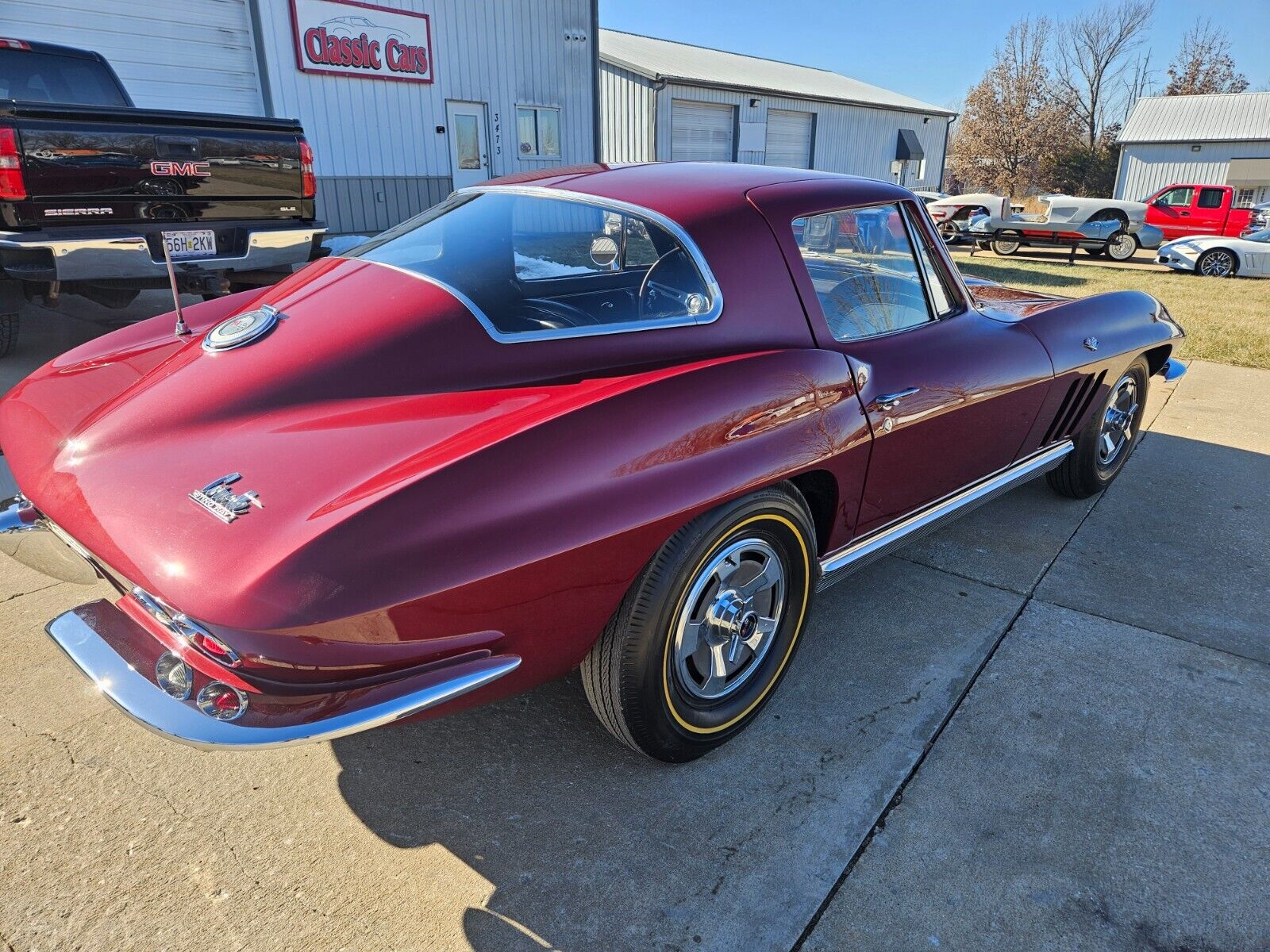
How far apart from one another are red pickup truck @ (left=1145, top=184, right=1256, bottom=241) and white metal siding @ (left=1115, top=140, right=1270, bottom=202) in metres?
20.7

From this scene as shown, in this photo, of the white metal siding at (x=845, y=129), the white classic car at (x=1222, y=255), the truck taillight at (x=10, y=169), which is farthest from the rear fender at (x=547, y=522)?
the white metal siding at (x=845, y=129)

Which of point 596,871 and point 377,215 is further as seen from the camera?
point 377,215

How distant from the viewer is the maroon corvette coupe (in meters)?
1.65

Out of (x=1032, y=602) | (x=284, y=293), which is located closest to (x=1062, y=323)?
(x=1032, y=602)

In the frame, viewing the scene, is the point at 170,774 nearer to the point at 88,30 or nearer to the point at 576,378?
the point at 576,378

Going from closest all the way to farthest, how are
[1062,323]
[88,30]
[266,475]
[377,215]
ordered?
1. [266,475]
2. [1062,323]
3. [88,30]
4. [377,215]

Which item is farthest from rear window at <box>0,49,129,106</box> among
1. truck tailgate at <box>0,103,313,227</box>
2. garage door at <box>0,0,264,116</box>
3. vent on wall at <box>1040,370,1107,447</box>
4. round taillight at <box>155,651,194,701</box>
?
vent on wall at <box>1040,370,1107,447</box>

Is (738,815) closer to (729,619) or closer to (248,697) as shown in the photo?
(729,619)

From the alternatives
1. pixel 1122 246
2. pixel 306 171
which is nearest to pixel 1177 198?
pixel 1122 246

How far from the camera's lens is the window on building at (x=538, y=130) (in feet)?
46.2

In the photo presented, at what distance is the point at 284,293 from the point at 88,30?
939 centimetres

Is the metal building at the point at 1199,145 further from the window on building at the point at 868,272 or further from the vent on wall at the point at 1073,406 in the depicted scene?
the window on building at the point at 868,272

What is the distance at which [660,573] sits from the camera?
202 centimetres

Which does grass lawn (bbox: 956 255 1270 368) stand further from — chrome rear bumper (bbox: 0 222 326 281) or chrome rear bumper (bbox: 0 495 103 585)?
chrome rear bumper (bbox: 0 495 103 585)
